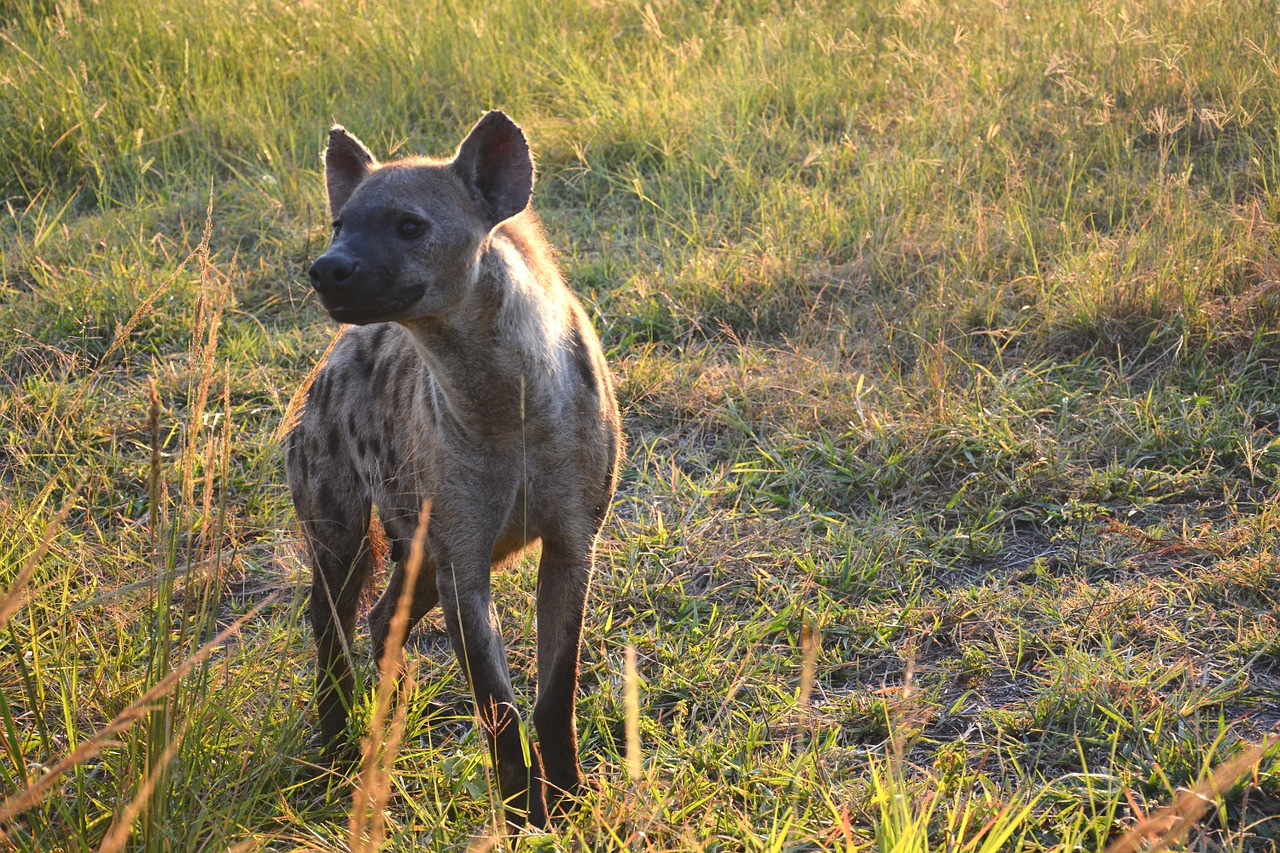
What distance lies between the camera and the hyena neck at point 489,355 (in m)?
2.38

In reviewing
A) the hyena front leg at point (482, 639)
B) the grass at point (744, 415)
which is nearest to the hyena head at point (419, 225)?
the grass at point (744, 415)

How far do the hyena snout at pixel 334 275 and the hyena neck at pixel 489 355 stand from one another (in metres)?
0.21

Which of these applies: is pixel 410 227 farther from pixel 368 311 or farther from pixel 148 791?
pixel 148 791

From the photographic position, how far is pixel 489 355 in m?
2.39

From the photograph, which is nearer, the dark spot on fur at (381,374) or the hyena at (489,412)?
the hyena at (489,412)

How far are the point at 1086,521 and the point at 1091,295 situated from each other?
97 centimetres

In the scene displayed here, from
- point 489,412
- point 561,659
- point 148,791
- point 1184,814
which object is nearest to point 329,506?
point 489,412

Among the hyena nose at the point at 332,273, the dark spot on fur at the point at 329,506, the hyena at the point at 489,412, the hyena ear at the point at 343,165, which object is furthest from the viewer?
the dark spot on fur at the point at 329,506

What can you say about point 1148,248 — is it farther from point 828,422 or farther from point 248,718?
point 248,718

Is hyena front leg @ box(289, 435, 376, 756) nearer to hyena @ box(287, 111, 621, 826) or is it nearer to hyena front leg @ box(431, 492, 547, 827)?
hyena @ box(287, 111, 621, 826)

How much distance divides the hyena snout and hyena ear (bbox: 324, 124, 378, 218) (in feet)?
1.62

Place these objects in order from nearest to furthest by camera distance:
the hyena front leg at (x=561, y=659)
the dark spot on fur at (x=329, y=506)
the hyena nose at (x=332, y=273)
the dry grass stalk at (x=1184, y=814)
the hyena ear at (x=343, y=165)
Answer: the dry grass stalk at (x=1184, y=814), the hyena nose at (x=332, y=273), the hyena front leg at (x=561, y=659), the hyena ear at (x=343, y=165), the dark spot on fur at (x=329, y=506)

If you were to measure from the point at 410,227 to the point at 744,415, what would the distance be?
1.71m

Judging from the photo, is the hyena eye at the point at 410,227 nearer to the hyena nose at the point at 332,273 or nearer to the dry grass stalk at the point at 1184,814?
the hyena nose at the point at 332,273
